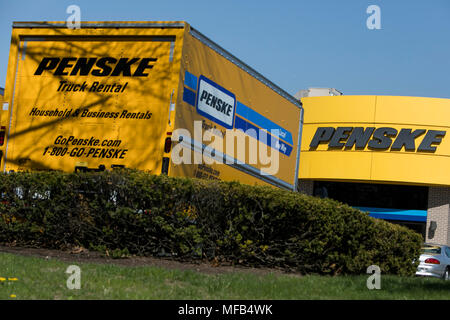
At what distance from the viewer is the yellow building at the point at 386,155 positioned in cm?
3219

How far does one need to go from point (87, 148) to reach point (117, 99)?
1.03m

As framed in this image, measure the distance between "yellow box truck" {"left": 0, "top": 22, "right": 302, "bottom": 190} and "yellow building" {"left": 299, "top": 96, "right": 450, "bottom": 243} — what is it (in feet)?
69.7

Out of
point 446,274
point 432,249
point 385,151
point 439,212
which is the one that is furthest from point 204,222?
point 439,212

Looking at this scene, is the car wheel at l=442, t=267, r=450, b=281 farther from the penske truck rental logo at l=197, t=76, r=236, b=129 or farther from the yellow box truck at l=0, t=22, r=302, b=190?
the penske truck rental logo at l=197, t=76, r=236, b=129

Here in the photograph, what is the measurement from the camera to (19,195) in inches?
419

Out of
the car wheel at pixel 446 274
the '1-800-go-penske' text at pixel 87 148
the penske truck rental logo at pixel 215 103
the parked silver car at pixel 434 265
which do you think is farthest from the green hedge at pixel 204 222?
the car wheel at pixel 446 274

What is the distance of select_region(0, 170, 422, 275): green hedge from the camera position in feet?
32.2

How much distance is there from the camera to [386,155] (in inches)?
1277

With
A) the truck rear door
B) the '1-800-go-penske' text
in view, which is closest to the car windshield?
the truck rear door

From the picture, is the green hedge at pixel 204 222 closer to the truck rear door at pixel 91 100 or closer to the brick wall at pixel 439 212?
the truck rear door at pixel 91 100

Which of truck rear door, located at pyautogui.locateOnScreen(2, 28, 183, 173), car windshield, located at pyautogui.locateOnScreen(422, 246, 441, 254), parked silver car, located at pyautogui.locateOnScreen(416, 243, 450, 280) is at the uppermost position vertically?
truck rear door, located at pyautogui.locateOnScreen(2, 28, 183, 173)
